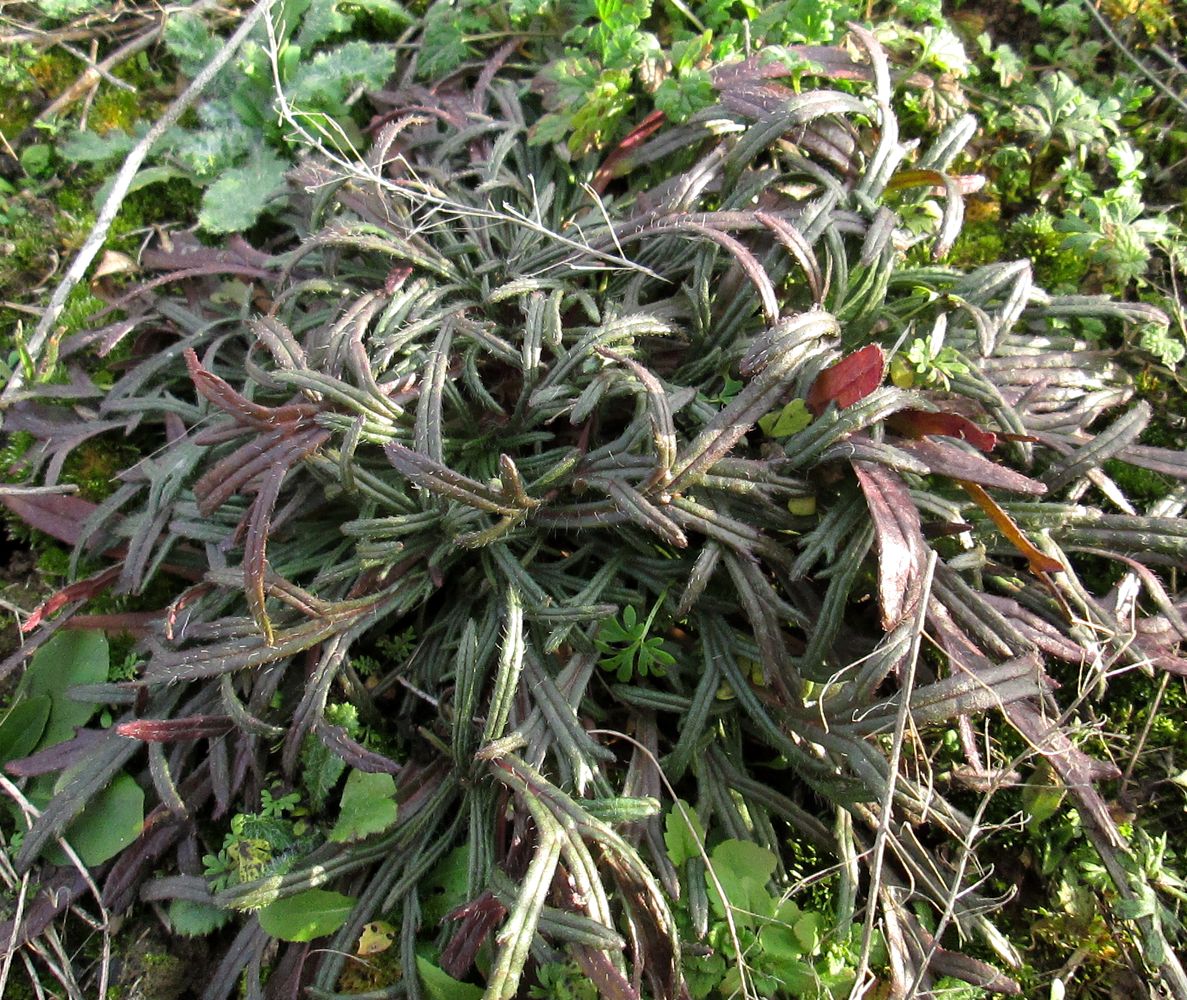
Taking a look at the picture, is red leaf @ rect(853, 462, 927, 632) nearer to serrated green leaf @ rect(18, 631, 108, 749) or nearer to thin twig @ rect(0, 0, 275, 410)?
serrated green leaf @ rect(18, 631, 108, 749)

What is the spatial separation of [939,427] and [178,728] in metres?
1.85

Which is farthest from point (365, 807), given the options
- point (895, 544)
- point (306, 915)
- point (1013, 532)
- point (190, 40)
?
point (190, 40)

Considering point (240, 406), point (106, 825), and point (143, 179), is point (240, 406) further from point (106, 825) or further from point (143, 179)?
point (143, 179)

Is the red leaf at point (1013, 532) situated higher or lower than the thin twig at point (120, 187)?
higher

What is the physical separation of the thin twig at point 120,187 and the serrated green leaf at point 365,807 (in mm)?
1605

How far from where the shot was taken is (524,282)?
222cm

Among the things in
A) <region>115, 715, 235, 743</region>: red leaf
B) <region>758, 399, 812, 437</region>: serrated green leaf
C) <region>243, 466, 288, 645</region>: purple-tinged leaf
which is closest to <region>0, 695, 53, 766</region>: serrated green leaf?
<region>115, 715, 235, 743</region>: red leaf

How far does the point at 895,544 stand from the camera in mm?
1709

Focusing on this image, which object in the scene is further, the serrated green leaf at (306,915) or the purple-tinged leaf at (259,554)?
the serrated green leaf at (306,915)

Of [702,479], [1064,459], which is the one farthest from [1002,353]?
[702,479]

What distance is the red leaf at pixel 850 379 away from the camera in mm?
1834

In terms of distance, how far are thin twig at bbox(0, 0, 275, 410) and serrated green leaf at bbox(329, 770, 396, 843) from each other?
160 centimetres

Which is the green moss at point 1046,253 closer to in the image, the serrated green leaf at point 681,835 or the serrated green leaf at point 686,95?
the serrated green leaf at point 686,95

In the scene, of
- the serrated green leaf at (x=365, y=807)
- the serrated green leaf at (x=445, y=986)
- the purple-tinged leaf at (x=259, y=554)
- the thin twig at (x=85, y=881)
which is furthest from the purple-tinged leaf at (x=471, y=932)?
the thin twig at (x=85, y=881)
